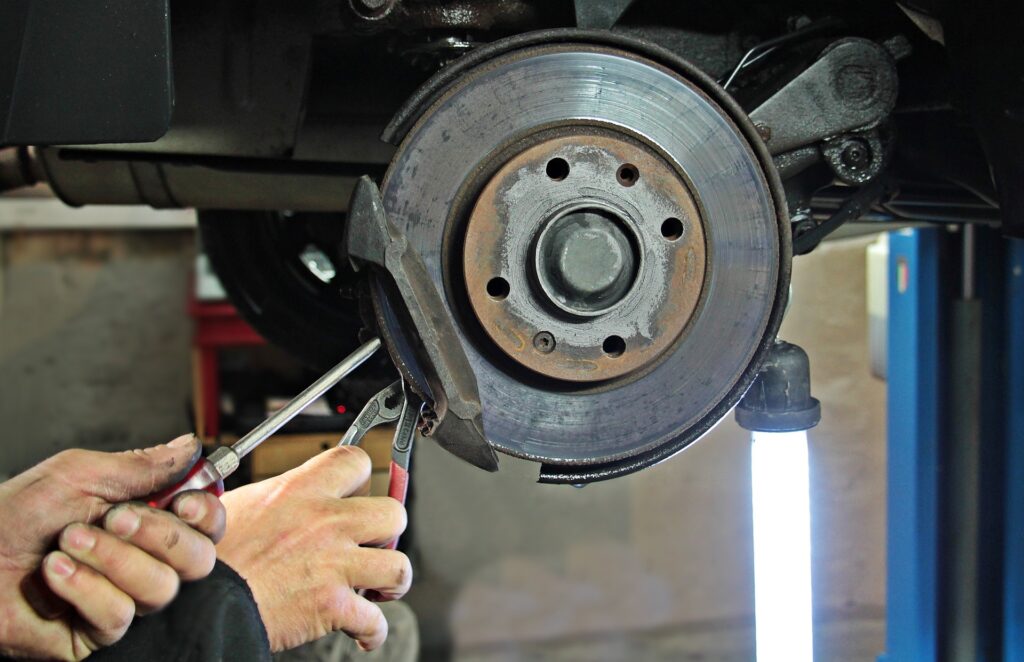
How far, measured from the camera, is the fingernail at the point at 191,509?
18.2 inches

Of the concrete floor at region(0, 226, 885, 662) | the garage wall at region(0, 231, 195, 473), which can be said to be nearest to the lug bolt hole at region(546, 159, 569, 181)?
the concrete floor at region(0, 226, 885, 662)

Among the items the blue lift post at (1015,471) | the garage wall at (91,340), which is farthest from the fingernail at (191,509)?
the garage wall at (91,340)

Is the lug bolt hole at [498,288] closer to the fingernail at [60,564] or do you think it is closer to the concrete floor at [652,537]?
the fingernail at [60,564]

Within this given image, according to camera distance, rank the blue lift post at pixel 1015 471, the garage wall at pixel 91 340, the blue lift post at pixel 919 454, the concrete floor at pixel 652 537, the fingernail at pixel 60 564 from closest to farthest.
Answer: the fingernail at pixel 60 564, the blue lift post at pixel 1015 471, the blue lift post at pixel 919 454, the concrete floor at pixel 652 537, the garage wall at pixel 91 340

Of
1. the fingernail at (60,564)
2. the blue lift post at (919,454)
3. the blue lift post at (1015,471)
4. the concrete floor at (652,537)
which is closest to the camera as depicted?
the fingernail at (60,564)

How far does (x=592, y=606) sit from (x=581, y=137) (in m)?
2.11

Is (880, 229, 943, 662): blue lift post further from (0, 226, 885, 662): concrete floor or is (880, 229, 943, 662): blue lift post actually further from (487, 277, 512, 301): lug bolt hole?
(0, 226, 885, 662): concrete floor

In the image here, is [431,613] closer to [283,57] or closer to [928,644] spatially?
[928,644]

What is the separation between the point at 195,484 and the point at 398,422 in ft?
0.38

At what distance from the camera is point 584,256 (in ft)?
1.77

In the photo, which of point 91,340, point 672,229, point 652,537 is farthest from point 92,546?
point 91,340

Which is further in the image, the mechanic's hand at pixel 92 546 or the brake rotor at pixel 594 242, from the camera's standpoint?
the brake rotor at pixel 594 242

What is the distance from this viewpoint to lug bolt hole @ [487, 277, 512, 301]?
1.79 ft

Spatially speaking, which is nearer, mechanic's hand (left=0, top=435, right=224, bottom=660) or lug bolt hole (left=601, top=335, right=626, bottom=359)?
mechanic's hand (left=0, top=435, right=224, bottom=660)
